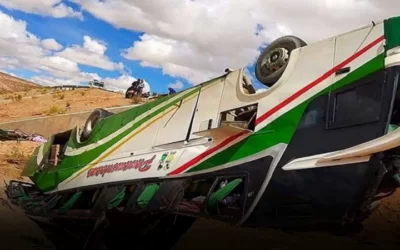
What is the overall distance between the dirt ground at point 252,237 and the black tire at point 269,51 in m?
4.49

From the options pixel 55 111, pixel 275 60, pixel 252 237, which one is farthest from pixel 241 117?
pixel 55 111

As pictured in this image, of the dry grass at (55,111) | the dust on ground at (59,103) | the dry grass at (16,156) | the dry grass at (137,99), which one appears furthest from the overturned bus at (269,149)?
the dry grass at (55,111)

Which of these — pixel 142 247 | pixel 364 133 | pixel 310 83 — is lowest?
pixel 142 247

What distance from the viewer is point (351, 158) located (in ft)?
12.6

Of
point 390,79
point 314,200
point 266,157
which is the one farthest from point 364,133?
point 266,157

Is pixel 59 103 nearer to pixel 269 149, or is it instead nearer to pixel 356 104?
pixel 269 149

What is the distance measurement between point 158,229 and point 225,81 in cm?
284

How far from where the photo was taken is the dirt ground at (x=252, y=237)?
27.0ft

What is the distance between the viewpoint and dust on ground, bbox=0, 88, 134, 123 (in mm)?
25345

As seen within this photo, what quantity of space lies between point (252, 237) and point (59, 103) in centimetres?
2142

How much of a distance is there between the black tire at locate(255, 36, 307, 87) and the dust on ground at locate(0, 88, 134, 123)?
19446 millimetres

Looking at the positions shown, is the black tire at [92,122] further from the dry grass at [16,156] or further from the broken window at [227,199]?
the dry grass at [16,156]

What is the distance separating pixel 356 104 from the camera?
13.1ft

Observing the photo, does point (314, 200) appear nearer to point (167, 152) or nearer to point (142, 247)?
point (167, 152)
